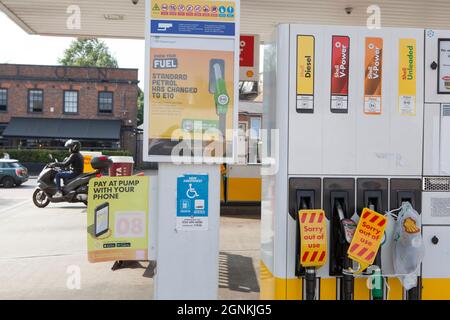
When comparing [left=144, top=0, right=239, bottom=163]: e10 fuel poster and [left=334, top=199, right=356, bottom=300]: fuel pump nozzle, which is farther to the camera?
[left=334, top=199, right=356, bottom=300]: fuel pump nozzle

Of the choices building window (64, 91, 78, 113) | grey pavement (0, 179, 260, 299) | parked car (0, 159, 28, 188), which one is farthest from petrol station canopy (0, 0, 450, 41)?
building window (64, 91, 78, 113)

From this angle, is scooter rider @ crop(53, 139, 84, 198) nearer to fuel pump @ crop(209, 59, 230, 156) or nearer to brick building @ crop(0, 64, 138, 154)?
fuel pump @ crop(209, 59, 230, 156)

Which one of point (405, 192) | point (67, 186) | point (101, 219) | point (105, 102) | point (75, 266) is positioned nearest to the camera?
point (101, 219)

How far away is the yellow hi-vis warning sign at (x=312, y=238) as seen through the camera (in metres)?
3.18

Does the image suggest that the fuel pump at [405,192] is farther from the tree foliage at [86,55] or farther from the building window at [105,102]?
the tree foliage at [86,55]

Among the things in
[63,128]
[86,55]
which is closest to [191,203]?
[63,128]

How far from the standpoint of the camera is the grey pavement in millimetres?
5543

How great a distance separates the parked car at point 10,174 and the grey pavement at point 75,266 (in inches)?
462

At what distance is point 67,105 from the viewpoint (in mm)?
36844

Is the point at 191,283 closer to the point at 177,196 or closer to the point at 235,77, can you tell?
the point at 177,196

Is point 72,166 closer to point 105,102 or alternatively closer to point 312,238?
point 312,238

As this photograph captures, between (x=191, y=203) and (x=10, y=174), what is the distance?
Answer: 21.2 meters

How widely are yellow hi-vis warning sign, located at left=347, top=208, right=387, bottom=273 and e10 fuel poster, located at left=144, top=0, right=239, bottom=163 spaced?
1.09 metres

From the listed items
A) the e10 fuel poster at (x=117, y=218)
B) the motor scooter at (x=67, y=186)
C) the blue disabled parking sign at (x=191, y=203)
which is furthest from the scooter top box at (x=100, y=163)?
the blue disabled parking sign at (x=191, y=203)
